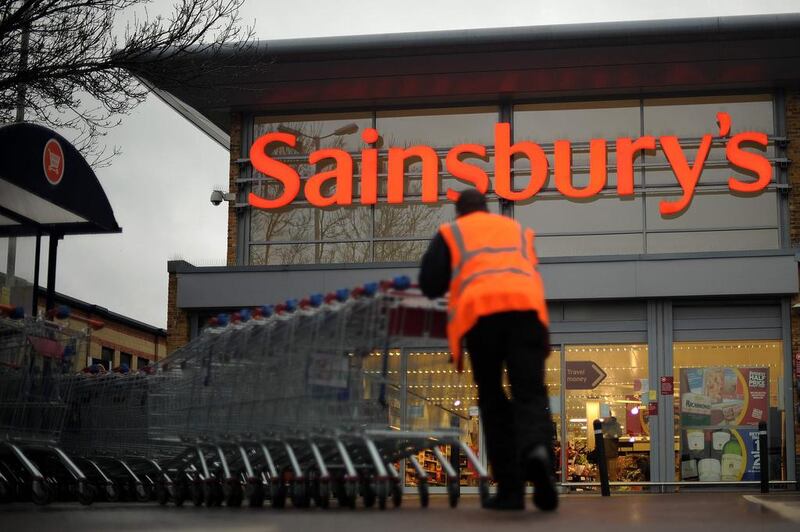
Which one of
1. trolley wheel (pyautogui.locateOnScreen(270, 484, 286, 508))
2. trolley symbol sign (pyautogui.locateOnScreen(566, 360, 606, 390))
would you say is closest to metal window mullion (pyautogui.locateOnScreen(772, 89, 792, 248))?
trolley symbol sign (pyautogui.locateOnScreen(566, 360, 606, 390))

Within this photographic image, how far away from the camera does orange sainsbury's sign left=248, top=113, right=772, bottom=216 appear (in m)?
21.3

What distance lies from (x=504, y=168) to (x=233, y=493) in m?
12.2

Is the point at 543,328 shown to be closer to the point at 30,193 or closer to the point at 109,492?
the point at 109,492

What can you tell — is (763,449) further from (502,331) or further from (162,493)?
(502,331)

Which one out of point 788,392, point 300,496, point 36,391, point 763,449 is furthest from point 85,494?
point 788,392

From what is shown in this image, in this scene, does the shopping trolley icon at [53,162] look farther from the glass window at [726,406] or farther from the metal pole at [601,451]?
the glass window at [726,406]

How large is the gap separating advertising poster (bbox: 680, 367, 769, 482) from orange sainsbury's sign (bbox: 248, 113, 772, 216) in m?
3.07

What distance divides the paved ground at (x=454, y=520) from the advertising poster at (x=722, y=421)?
11467mm

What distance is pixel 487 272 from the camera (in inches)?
275

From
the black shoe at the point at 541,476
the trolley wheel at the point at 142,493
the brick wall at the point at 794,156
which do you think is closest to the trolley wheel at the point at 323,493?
the black shoe at the point at 541,476

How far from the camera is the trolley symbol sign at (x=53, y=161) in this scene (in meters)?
15.8

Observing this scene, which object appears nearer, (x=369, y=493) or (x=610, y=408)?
(x=369, y=493)

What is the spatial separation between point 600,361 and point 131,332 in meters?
29.8

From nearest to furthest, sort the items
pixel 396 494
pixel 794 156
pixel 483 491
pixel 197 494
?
pixel 483 491
pixel 396 494
pixel 197 494
pixel 794 156
